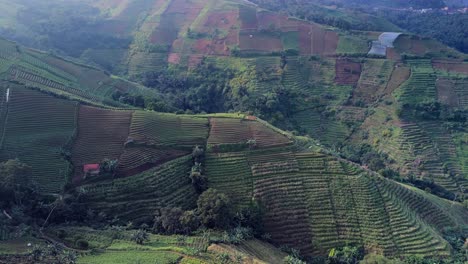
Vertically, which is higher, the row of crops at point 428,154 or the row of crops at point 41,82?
the row of crops at point 41,82

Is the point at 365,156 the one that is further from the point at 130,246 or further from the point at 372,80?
the point at 130,246

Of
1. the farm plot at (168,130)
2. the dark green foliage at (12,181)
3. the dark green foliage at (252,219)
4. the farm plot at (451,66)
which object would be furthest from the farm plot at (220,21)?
the dark green foliage at (12,181)

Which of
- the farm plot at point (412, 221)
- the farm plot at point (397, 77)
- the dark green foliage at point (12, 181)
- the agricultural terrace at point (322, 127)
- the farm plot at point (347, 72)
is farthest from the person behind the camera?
the farm plot at point (347, 72)

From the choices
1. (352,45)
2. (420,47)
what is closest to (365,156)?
(352,45)

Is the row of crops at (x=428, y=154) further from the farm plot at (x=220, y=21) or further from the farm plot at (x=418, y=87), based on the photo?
the farm plot at (x=220, y=21)

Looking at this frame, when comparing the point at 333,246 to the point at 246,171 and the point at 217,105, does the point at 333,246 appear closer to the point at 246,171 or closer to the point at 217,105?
the point at 246,171

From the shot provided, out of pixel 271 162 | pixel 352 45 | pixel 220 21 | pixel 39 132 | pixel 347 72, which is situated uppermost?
pixel 220 21
